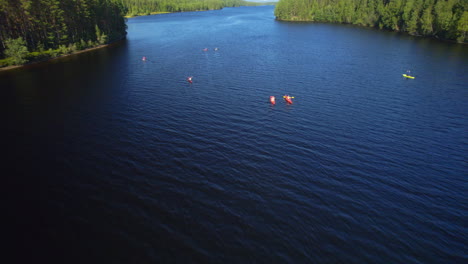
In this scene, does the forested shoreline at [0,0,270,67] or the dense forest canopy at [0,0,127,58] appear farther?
the dense forest canopy at [0,0,127,58]

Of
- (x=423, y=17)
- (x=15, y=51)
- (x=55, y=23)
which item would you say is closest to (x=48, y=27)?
(x=55, y=23)

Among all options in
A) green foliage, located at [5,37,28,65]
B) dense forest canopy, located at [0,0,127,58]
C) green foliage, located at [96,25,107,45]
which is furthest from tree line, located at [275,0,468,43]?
green foliage, located at [5,37,28,65]

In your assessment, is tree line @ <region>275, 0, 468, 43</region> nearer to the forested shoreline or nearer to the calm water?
the calm water

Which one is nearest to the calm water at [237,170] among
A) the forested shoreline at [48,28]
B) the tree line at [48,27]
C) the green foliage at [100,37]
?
the tree line at [48,27]

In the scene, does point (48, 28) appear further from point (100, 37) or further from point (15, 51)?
point (100, 37)

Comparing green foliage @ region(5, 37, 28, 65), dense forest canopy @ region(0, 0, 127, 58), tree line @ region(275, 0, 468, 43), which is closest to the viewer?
green foliage @ region(5, 37, 28, 65)

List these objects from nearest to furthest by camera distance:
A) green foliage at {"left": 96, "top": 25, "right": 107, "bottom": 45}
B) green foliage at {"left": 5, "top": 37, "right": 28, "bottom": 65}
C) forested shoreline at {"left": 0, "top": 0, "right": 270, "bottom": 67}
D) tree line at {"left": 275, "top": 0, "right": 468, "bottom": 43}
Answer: green foliage at {"left": 5, "top": 37, "right": 28, "bottom": 65}, forested shoreline at {"left": 0, "top": 0, "right": 270, "bottom": 67}, green foliage at {"left": 96, "top": 25, "right": 107, "bottom": 45}, tree line at {"left": 275, "top": 0, "right": 468, "bottom": 43}

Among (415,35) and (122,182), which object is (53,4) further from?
(415,35)
